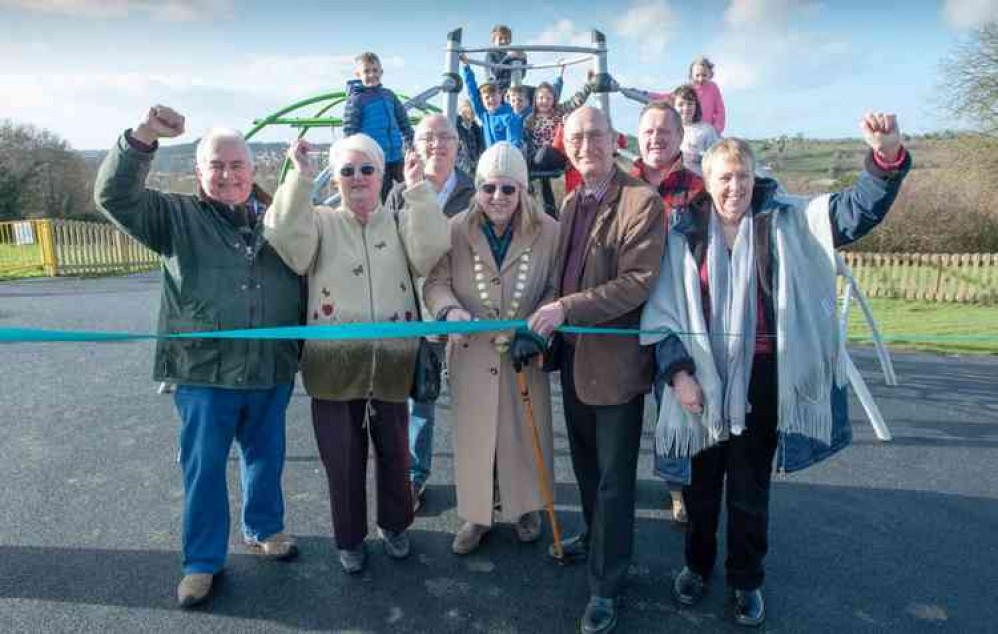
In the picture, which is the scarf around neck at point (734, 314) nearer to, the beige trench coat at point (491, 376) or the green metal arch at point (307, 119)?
the beige trench coat at point (491, 376)

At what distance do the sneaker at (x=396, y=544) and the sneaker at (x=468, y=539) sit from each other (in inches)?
10.3

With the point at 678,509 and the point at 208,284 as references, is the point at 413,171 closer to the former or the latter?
the point at 208,284

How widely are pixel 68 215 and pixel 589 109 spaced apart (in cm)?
3669

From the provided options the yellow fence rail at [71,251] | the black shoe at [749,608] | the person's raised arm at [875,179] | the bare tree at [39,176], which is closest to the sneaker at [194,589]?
the black shoe at [749,608]

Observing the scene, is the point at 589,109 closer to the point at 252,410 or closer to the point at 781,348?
the point at 781,348

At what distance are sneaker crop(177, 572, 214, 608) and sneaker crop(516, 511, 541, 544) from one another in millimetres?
1561

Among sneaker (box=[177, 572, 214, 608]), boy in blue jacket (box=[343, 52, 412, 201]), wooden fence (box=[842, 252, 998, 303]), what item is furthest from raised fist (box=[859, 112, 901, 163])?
wooden fence (box=[842, 252, 998, 303])

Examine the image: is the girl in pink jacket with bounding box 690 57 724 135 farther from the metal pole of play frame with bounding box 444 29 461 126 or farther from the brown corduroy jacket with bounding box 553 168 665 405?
the brown corduroy jacket with bounding box 553 168 665 405

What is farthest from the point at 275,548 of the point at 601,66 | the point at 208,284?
the point at 601,66

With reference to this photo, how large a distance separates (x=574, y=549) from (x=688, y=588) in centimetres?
61

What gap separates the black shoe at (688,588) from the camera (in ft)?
9.70

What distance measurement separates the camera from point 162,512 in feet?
12.8

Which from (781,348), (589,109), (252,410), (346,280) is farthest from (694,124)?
(252,410)

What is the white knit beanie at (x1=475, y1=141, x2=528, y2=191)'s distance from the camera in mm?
2898
